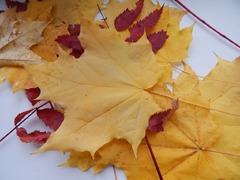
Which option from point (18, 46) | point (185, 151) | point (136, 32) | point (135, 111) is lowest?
point (185, 151)

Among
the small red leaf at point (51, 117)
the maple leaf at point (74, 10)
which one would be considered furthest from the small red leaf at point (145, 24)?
the small red leaf at point (51, 117)

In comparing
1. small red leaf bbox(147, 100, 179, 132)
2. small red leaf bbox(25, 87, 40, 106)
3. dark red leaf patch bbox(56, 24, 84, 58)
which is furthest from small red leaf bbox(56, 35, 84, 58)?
small red leaf bbox(147, 100, 179, 132)

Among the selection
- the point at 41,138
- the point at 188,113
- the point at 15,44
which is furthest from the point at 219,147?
the point at 15,44

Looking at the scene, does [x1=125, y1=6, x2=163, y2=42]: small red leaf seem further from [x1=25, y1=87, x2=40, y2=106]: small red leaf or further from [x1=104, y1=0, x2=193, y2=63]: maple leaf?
[x1=25, y1=87, x2=40, y2=106]: small red leaf

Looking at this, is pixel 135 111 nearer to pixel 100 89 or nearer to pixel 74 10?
pixel 100 89

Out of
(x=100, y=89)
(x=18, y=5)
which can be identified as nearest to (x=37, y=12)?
(x=18, y=5)

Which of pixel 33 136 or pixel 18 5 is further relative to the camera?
pixel 18 5
